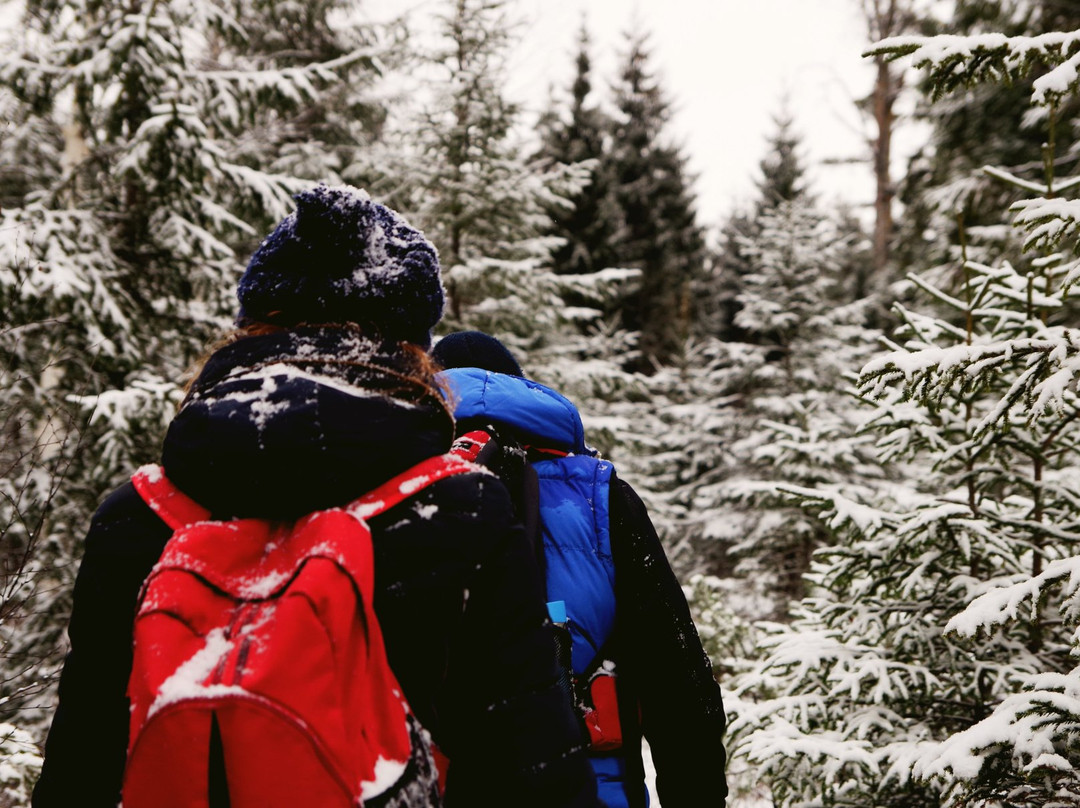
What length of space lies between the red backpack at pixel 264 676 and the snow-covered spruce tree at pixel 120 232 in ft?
18.4

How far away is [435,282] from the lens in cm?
133

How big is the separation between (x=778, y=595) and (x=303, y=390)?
39.5 ft

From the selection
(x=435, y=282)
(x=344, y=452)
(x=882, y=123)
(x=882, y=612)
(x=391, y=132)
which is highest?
(x=882, y=123)

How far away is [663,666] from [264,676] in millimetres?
1309

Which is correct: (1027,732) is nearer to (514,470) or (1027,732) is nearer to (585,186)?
(514,470)

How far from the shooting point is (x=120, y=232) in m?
7.77

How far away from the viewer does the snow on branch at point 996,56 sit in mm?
2234

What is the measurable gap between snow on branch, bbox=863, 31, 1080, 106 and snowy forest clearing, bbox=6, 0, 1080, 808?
0.04 ft

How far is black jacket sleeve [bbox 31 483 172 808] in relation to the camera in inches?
43.8

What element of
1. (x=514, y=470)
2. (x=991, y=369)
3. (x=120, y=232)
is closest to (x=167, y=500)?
(x=514, y=470)

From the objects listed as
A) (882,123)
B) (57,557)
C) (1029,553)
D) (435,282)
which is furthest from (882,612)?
(882,123)

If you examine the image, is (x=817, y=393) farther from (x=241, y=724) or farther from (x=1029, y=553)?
(x=241, y=724)

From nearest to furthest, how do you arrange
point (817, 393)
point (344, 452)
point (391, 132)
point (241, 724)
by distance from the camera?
point (241, 724), point (344, 452), point (391, 132), point (817, 393)

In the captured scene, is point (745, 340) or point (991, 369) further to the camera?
point (745, 340)
